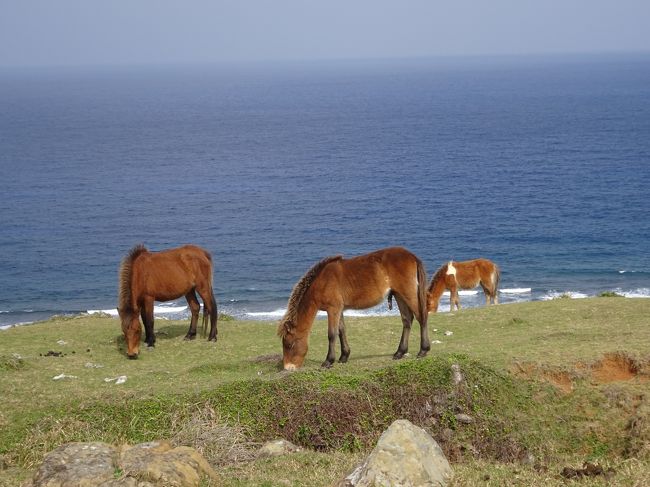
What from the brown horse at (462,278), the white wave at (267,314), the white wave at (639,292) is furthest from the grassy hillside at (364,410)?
the white wave at (639,292)

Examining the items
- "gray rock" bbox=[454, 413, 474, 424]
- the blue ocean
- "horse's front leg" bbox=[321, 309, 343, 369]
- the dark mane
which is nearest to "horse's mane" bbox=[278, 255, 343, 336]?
"horse's front leg" bbox=[321, 309, 343, 369]

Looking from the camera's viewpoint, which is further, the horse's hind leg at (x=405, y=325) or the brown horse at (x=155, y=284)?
the brown horse at (x=155, y=284)

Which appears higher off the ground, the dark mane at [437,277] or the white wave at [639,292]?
Result: the dark mane at [437,277]

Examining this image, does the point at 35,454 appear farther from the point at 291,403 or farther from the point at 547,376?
the point at 547,376

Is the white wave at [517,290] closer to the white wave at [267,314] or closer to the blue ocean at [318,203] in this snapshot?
the blue ocean at [318,203]

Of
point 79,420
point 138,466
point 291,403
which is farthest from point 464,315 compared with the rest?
point 138,466

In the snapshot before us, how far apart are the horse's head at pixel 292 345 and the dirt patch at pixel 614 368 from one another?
6083 mm

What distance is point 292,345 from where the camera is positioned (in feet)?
60.4

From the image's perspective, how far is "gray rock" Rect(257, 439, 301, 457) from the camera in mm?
14398

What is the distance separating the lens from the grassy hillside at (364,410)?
13.8m

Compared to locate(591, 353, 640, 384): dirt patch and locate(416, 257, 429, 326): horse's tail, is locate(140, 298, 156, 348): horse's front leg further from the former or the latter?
locate(591, 353, 640, 384): dirt patch

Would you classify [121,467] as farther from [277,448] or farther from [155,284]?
[155,284]

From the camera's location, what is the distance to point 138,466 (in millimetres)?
11711

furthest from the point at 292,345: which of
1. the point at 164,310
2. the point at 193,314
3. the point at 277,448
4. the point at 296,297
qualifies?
the point at 164,310
